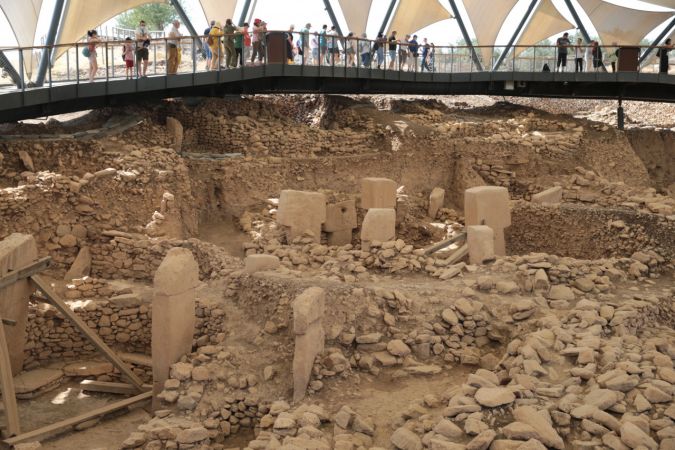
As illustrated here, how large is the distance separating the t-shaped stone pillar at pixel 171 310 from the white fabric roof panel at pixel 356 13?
52.0 feet

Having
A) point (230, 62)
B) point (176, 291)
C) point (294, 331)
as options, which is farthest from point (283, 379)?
point (230, 62)

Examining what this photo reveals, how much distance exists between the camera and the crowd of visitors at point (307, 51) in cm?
1795

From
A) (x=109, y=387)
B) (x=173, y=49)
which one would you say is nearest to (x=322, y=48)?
(x=173, y=49)

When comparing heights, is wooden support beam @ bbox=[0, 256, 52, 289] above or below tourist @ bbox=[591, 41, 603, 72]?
below

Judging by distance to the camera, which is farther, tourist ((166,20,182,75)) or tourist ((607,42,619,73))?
tourist ((607,42,619,73))

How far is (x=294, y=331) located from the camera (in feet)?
35.2

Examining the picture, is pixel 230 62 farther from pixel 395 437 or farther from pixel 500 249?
pixel 395 437

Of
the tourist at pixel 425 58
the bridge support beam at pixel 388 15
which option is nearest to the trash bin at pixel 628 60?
the tourist at pixel 425 58

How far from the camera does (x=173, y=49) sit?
61.2ft

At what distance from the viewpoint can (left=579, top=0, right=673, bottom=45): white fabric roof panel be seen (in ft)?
95.7

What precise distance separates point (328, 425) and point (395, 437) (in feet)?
4.15

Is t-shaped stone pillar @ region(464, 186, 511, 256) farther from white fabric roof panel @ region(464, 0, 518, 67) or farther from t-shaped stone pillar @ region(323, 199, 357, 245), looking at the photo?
white fabric roof panel @ region(464, 0, 518, 67)

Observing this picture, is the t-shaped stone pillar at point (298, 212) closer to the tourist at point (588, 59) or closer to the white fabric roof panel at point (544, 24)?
the tourist at point (588, 59)

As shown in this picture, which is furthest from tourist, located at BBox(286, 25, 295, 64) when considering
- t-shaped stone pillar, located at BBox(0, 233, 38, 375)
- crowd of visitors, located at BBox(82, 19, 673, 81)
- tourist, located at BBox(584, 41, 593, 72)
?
t-shaped stone pillar, located at BBox(0, 233, 38, 375)
